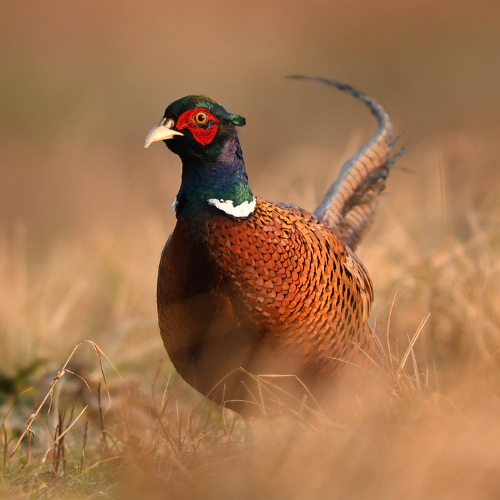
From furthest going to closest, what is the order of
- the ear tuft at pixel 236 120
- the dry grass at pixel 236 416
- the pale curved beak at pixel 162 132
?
the ear tuft at pixel 236 120, the pale curved beak at pixel 162 132, the dry grass at pixel 236 416

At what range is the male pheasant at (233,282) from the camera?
3.02 m

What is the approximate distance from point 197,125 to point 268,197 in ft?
11.1

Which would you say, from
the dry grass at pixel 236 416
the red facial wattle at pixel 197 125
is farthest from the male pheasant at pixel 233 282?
the dry grass at pixel 236 416

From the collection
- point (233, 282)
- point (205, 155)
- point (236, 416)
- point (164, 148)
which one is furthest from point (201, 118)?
point (164, 148)

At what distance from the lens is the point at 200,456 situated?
277 centimetres

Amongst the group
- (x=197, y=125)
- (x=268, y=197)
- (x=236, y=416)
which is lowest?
(x=236, y=416)

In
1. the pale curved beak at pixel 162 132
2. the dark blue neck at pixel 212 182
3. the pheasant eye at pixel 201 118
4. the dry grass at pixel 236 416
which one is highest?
the pheasant eye at pixel 201 118

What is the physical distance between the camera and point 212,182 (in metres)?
3.09

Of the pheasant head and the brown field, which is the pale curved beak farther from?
the brown field

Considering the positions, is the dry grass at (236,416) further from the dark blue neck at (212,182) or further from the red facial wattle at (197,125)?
the red facial wattle at (197,125)

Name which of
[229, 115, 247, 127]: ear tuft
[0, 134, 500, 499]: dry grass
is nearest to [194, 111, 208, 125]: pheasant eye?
[229, 115, 247, 127]: ear tuft

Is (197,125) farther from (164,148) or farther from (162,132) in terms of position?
(164,148)

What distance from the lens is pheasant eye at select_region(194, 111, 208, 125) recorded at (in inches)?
121

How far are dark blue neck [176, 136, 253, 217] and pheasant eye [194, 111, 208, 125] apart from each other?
120 mm
